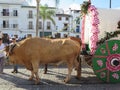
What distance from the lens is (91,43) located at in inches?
479

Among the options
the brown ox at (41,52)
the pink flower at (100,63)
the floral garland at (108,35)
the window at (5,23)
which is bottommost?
the window at (5,23)

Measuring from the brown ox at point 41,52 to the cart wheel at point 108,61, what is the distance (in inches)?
29.3

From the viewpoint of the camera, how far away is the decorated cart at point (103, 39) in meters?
11.2

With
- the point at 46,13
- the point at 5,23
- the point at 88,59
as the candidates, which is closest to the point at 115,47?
the point at 88,59

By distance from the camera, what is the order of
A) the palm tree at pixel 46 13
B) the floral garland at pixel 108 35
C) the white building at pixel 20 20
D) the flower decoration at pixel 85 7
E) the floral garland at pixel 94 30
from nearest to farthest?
the floral garland at pixel 94 30 → the floral garland at pixel 108 35 → the flower decoration at pixel 85 7 → the palm tree at pixel 46 13 → the white building at pixel 20 20

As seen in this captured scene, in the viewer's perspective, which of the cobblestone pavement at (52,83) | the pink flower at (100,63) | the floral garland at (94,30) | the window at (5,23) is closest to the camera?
the cobblestone pavement at (52,83)

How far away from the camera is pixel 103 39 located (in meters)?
12.2

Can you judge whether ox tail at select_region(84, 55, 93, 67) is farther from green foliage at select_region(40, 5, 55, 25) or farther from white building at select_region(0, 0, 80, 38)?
white building at select_region(0, 0, 80, 38)

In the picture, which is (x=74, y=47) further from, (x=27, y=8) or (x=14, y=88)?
(x=27, y=8)

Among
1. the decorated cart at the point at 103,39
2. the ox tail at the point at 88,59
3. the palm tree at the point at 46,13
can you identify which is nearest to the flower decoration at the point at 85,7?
the decorated cart at the point at 103,39

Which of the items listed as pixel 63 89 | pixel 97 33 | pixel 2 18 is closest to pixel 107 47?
pixel 97 33

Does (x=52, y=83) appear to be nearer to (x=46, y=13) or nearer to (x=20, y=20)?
(x=46, y=13)

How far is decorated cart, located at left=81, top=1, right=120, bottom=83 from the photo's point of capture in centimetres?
1125

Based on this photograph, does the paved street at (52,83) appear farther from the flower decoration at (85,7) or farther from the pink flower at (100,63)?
the flower decoration at (85,7)
